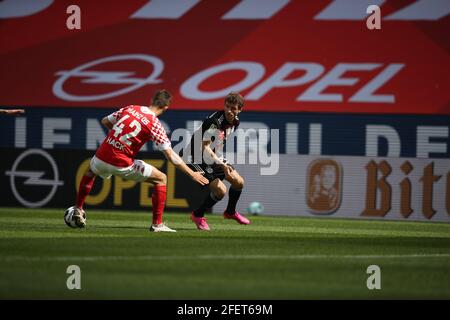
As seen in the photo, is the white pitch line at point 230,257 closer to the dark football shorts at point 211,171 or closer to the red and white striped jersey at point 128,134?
the red and white striped jersey at point 128,134

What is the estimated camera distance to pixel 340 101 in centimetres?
2309

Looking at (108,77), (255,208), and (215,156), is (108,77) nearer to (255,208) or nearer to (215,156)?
(255,208)

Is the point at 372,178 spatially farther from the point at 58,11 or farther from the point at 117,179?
the point at 58,11

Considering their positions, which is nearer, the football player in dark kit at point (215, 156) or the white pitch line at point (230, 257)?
the white pitch line at point (230, 257)

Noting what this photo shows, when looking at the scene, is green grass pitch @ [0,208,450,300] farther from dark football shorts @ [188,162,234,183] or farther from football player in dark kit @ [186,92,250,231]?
dark football shorts @ [188,162,234,183]

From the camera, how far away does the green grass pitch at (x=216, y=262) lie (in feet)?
27.6

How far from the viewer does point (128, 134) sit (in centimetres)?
1363

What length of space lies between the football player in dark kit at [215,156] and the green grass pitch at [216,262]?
39 centimetres

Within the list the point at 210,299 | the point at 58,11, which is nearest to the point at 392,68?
the point at 58,11

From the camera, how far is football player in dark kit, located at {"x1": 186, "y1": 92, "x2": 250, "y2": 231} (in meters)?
14.9

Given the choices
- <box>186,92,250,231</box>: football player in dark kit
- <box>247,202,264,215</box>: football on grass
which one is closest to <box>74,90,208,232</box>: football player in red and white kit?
<box>186,92,250,231</box>: football player in dark kit

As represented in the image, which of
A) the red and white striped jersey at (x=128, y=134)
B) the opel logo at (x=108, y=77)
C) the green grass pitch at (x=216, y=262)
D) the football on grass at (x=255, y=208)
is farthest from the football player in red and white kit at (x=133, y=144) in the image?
the opel logo at (x=108, y=77)
